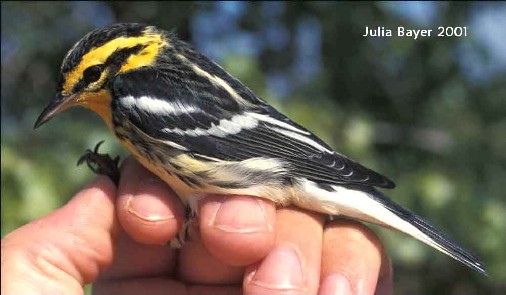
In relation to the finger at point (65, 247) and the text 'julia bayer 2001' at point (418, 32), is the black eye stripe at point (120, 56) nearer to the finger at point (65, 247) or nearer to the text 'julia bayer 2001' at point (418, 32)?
the finger at point (65, 247)

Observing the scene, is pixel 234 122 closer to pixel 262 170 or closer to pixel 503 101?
pixel 262 170

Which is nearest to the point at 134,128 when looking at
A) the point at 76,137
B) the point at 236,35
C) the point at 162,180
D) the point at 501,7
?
the point at 162,180

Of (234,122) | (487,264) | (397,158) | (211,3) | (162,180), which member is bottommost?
A: (487,264)

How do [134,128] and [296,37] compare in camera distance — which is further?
[296,37]

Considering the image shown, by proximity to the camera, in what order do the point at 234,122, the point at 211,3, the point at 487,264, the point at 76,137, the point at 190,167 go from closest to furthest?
the point at 190,167 → the point at 234,122 → the point at 76,137 → the point at 487,264 → the point at 211,3

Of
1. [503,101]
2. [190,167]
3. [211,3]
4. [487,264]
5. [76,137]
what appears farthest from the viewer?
[503,101]

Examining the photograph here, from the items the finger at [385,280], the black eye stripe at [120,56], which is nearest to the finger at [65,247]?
the black eye stripe at [120,56]

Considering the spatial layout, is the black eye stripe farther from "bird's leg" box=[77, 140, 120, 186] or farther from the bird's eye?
"bird's leg" box=[77, 140, 120, 186]

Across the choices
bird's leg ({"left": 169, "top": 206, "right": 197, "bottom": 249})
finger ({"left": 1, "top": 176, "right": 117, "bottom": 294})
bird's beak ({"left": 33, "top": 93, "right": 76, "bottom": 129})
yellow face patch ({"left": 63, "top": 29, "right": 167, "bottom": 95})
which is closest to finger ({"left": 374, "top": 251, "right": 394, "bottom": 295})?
bird's leg ({"left": 169, "top": 206, "right": 197, "bottom": 249})
